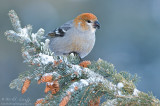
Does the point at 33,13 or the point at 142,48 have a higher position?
the point at 33,13

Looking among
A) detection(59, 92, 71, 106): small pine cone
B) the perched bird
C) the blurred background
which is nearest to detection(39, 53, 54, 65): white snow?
detection(59, 92, 71, 106): small pine cone

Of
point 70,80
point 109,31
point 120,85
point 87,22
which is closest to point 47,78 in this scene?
point 70,80

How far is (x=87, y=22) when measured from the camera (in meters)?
3.61

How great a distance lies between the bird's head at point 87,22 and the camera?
3.54 meters

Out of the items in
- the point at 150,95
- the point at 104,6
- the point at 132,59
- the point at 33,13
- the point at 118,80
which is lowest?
the point at 150,95

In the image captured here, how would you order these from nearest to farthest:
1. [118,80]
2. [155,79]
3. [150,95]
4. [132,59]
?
[150,95] < [118,80] < [155,79] < [132,59]

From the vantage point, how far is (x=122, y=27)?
793 cm

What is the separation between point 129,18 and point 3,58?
4.44m

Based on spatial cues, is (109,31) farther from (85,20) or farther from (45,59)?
(45,59)

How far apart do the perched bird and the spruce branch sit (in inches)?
52.5

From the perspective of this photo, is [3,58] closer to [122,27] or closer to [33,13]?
[33,13]

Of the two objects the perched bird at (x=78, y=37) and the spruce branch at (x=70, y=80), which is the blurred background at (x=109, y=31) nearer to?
the perched bird at (x=78, y=37)

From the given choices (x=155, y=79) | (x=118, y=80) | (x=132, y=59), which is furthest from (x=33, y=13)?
(x=118, y=80)

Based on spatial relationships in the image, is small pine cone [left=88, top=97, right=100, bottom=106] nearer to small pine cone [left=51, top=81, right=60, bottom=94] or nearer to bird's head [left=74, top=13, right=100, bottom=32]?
small pine cone [left=51, top=81, right=60, bottom=94]
